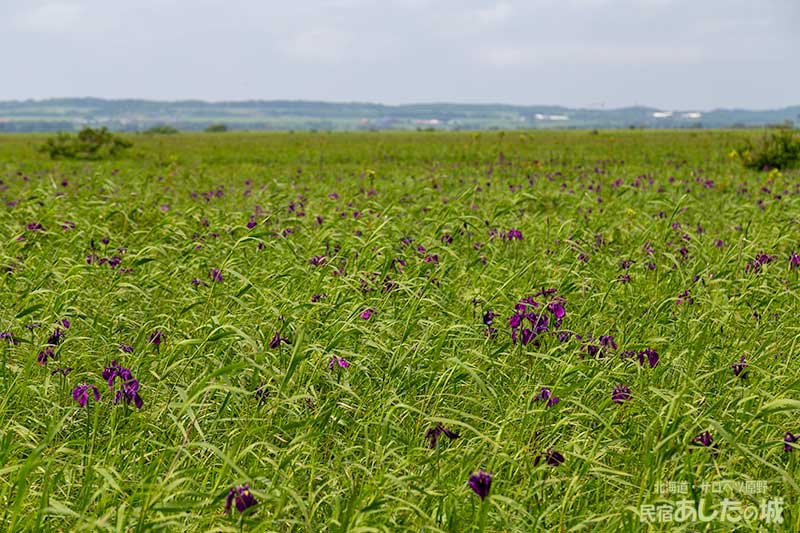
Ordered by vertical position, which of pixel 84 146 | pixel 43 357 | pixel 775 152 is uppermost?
pixel 775 152

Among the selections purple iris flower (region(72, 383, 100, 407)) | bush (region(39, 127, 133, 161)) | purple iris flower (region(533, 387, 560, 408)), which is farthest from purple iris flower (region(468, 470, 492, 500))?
bush (region(39, 127, 133, 161))

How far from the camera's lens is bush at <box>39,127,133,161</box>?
2664cm

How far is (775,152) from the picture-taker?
56.9ft

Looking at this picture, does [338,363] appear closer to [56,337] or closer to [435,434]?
[435,434]

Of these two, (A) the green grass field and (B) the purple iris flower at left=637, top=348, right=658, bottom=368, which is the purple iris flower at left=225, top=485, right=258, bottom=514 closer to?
(A) the green grass field

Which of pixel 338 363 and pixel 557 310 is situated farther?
pixel 557 310

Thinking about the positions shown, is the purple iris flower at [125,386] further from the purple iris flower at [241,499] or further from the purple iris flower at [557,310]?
the purple iris flower at [557,310]

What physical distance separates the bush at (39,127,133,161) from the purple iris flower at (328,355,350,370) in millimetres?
26060

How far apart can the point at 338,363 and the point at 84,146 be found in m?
27.0

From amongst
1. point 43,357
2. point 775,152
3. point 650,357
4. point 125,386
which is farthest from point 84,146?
point 650,357

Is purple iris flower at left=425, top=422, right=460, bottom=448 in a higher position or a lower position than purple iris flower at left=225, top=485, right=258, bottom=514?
lower

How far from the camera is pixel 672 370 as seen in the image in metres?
3.90

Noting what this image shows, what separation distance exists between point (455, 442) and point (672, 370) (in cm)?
153

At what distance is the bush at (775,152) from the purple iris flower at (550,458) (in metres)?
16.9
